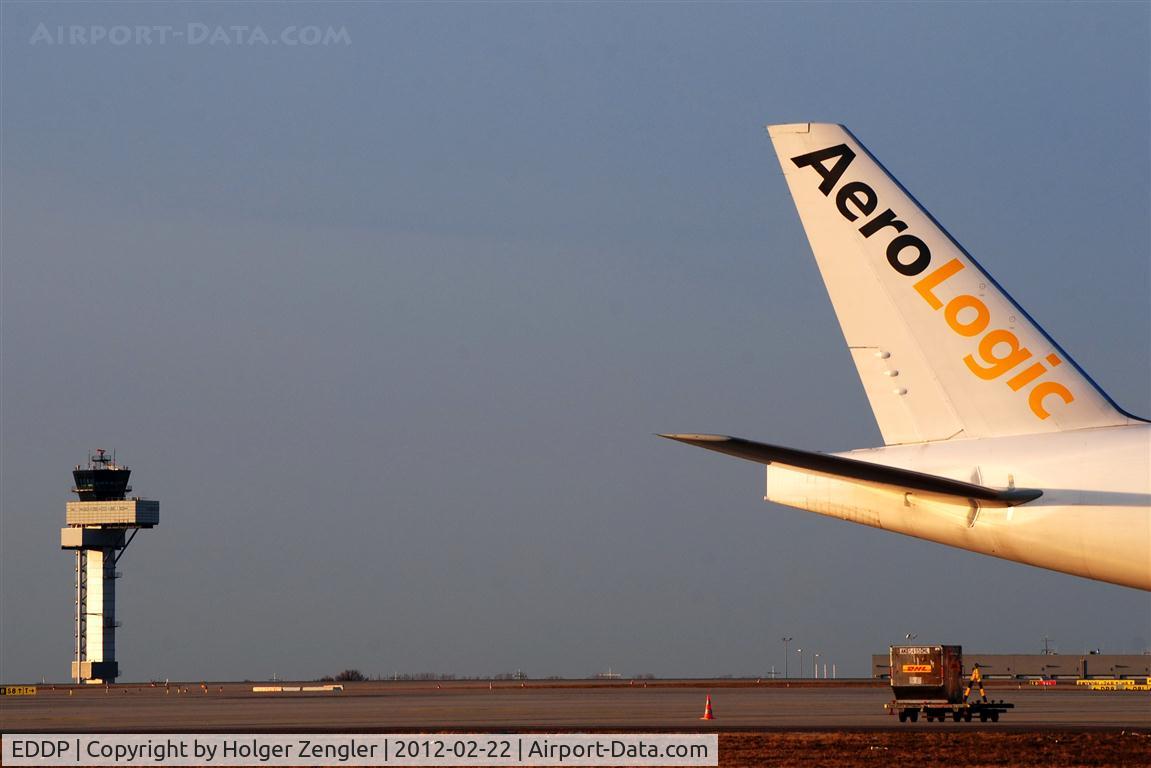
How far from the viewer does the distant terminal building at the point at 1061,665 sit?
5002 inches

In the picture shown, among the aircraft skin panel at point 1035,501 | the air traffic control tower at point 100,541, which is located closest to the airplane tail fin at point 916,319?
the aircraft skin panel at point 1035,501

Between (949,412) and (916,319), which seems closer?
(949,412)

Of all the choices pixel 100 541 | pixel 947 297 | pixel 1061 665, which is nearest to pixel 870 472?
pixel 947 297

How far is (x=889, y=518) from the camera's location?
22.7 m

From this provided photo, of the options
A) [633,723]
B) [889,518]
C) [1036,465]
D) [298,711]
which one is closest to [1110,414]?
[1036,465]

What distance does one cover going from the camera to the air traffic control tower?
173125 mm

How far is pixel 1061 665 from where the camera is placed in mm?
131500

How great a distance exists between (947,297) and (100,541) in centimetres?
16704

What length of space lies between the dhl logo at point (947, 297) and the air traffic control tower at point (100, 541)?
162116 millimetres

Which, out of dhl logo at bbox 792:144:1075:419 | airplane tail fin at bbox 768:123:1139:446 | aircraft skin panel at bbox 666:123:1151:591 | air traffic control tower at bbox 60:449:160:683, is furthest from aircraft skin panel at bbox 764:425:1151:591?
air traffic control tower at bbox 60:449:160:683

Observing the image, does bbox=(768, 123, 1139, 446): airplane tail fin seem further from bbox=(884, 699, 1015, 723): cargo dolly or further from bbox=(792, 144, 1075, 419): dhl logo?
bbox=(884, 699, 1015, 723): cargo dolly

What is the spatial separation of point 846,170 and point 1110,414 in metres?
5.66

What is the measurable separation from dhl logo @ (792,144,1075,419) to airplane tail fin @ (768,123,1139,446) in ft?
0.05

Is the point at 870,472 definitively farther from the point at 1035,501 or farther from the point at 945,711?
the point at 945,711
